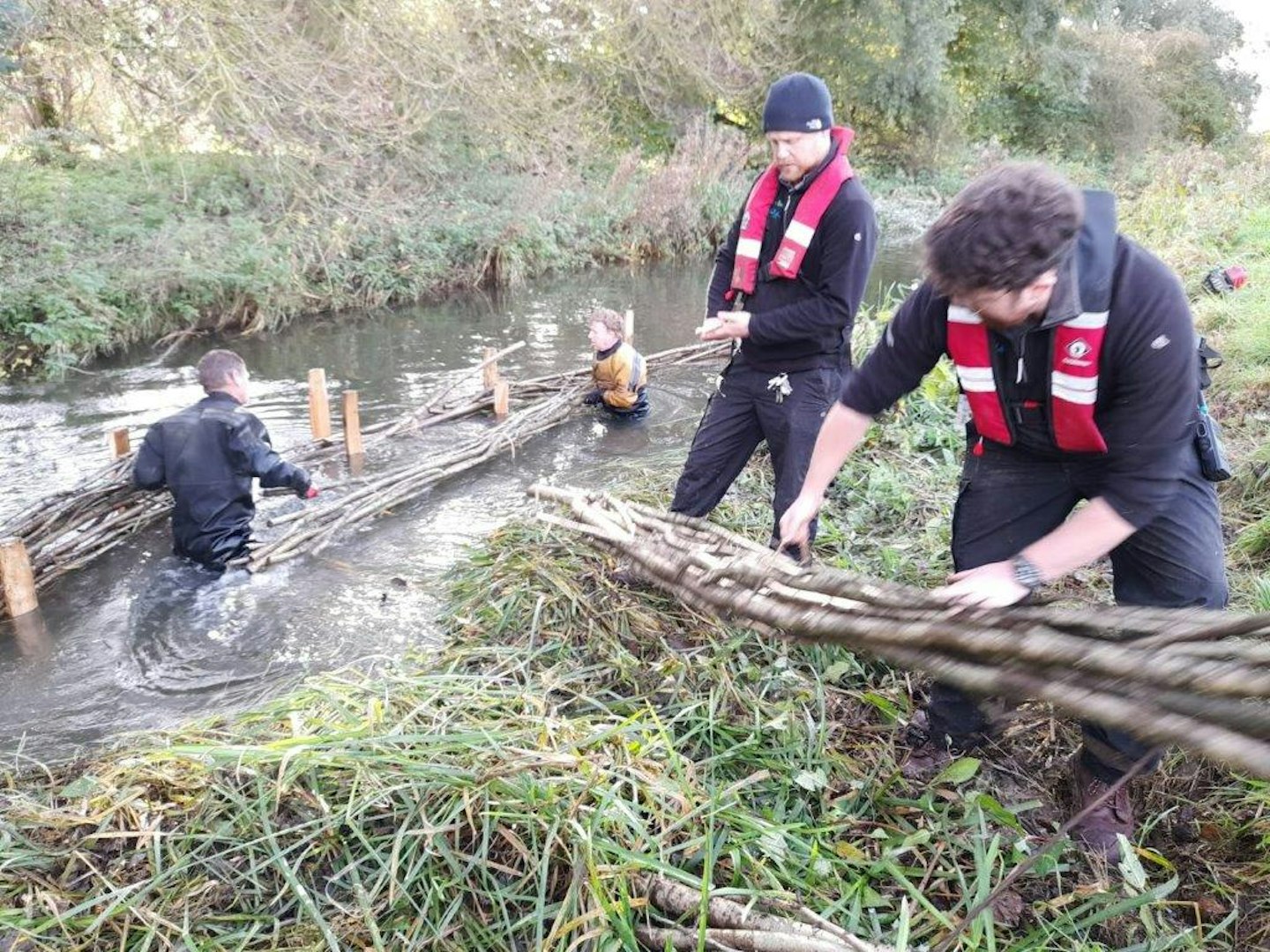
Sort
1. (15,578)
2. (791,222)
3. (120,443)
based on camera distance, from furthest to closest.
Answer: (120,443) → (15,578) → (791,222)

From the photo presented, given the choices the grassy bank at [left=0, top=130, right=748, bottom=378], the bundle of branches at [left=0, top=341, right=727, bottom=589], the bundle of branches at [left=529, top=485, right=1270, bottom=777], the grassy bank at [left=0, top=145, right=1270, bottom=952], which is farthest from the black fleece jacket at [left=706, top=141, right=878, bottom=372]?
the grassy bank at [left=0, top=130, right=748, bottom=378]

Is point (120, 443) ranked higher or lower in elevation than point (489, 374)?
higher

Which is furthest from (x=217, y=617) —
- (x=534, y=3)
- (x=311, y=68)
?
(x=534, y=3)

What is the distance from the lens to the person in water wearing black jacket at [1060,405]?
1.88 metres

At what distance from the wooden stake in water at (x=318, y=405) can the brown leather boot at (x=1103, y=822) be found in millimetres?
5532

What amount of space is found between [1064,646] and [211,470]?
14.2 ft

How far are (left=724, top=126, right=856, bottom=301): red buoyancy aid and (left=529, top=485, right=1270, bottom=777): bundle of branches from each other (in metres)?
1.29

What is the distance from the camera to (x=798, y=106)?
10.6 ft

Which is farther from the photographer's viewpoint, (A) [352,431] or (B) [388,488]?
(A) [352,431]

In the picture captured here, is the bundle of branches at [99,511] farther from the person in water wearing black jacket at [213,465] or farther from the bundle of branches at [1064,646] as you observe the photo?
the bundle of branches at [1064,646]

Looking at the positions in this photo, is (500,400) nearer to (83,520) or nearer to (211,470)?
(211,470)

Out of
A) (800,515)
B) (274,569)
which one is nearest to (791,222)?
(800,515)

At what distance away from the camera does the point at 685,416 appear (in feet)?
27.0

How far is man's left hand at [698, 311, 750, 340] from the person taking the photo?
11.8 ft
